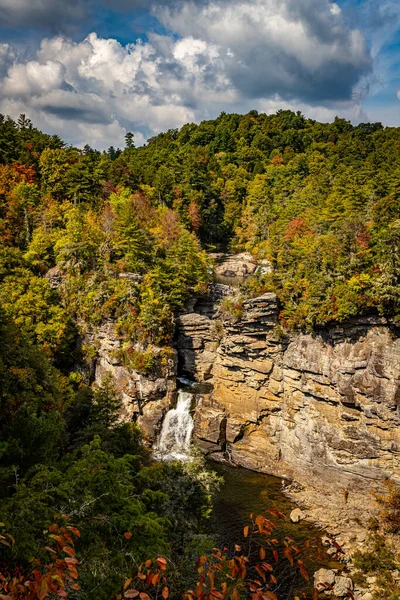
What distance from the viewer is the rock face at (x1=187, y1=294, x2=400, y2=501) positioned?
25.2 metres

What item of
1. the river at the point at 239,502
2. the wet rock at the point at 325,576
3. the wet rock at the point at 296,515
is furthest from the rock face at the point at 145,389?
the wet rock at the point at 325,576

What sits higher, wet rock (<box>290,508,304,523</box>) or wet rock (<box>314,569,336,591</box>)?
wet rock (<box>290,508,304,523</box>)

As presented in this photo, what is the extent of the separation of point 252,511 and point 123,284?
19.6 meters

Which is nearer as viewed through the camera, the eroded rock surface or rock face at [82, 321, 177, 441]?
the eroded rock surface

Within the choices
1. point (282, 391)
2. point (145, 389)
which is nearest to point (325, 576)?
point (282, 391)

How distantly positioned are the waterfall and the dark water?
9.55 feet

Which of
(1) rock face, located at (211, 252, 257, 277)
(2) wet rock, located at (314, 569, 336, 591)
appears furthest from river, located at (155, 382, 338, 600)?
(1) rock face, located at (211, 252, 257, 277)

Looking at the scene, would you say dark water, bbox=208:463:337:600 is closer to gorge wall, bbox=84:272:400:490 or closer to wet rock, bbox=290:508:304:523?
wet rock, bbox=290:508:304:523

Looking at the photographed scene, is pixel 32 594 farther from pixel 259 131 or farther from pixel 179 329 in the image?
pixel 259 131

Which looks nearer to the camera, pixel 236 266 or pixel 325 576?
pixel 325 576

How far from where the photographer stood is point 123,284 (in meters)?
34.4

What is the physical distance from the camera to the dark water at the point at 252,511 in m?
20.7

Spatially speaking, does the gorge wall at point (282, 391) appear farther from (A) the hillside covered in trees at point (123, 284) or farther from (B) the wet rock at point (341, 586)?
(B) the wet rock at point (341, 586)

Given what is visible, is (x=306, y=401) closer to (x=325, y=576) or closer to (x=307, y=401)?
(x=307, y=401)
